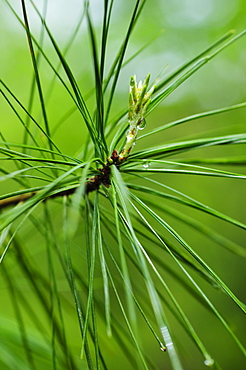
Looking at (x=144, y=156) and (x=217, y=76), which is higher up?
(x=217, y=76)

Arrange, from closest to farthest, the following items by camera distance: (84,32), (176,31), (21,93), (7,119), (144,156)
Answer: (144,156) < (7,119) < (21,93) < (84,32) < (176,31)

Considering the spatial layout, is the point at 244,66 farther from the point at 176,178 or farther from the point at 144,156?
the point at 144,156

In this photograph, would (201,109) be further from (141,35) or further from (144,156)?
(144,156)

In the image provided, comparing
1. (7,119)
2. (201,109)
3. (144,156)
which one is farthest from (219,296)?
(144,156)

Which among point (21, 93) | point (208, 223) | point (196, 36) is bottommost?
point (208, 223)

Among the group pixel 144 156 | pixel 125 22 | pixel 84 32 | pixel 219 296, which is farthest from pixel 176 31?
pixel 144 156

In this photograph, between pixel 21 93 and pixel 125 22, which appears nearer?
pixel 21 93

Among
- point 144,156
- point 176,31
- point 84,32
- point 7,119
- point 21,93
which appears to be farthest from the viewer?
point 176,31
